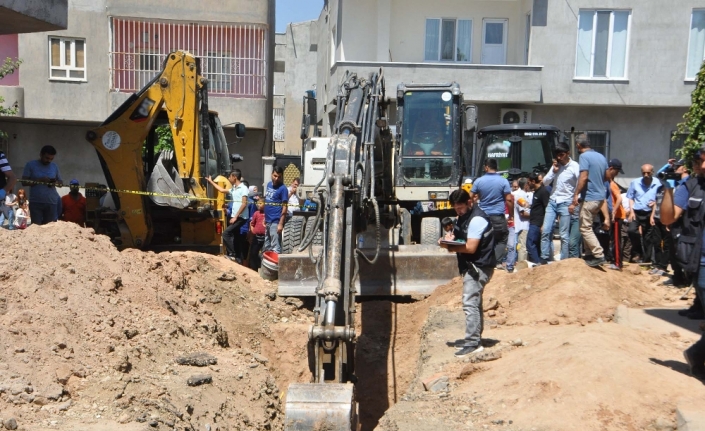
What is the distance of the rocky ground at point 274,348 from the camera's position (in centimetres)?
644

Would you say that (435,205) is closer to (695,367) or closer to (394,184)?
(394,184)

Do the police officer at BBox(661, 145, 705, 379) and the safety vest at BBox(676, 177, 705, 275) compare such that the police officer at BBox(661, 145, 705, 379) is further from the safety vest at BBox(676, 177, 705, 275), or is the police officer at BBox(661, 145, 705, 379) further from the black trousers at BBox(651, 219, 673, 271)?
the black trousers at BBox(651, 219, 673, 271)

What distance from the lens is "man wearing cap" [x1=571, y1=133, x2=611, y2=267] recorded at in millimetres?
10609

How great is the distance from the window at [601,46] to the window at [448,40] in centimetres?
314

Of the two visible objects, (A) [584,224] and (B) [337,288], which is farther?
(A) [584,224]

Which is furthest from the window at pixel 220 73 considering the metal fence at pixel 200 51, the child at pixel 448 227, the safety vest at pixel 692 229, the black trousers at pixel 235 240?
the safety vest at pixel 692 229

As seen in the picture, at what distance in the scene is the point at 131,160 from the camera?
1212 cm

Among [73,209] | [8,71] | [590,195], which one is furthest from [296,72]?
[590,195]

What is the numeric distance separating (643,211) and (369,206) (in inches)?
226

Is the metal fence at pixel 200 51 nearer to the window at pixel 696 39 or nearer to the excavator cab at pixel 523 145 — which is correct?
the excavator cab at pixel 523 145

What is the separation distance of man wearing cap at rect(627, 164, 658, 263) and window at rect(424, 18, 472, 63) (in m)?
11.5

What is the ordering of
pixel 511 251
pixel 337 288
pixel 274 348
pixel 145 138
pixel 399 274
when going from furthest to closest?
pixel 511 251 → pixel 145 138 → pixel 399 274 → pixel 274 348 → pixel 337 288

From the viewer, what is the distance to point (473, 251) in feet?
26.7

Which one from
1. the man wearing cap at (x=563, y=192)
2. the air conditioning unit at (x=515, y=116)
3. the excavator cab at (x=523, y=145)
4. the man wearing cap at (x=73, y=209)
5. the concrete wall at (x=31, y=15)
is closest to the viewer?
the concrete wall at (x=31, y=15)
